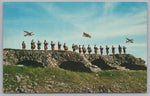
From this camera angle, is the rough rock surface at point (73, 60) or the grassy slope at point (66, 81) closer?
the grassy slope at point (66, 81)

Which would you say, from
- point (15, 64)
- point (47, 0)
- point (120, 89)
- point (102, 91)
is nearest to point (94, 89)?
point (102, 91)

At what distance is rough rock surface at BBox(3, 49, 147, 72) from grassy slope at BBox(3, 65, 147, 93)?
0.31 meters

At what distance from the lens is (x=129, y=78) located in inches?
473

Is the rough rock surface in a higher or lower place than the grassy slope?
higher

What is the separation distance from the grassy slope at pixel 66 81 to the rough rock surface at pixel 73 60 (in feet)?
1.02

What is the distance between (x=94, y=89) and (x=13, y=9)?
532 cm

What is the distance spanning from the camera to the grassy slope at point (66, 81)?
36.4ft

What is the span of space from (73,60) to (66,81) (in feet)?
4.10

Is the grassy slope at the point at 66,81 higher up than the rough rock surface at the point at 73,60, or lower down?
lower down

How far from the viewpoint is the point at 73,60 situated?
12211 mm

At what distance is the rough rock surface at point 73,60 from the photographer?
1182 cm

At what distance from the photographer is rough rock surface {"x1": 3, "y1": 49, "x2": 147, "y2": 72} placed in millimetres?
11820

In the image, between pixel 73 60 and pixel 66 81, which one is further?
pixel 73 60

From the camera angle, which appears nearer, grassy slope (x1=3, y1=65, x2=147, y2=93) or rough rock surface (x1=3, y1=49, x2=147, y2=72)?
grassy slope (x1=3, y1=65, x2=147, y2=93)
